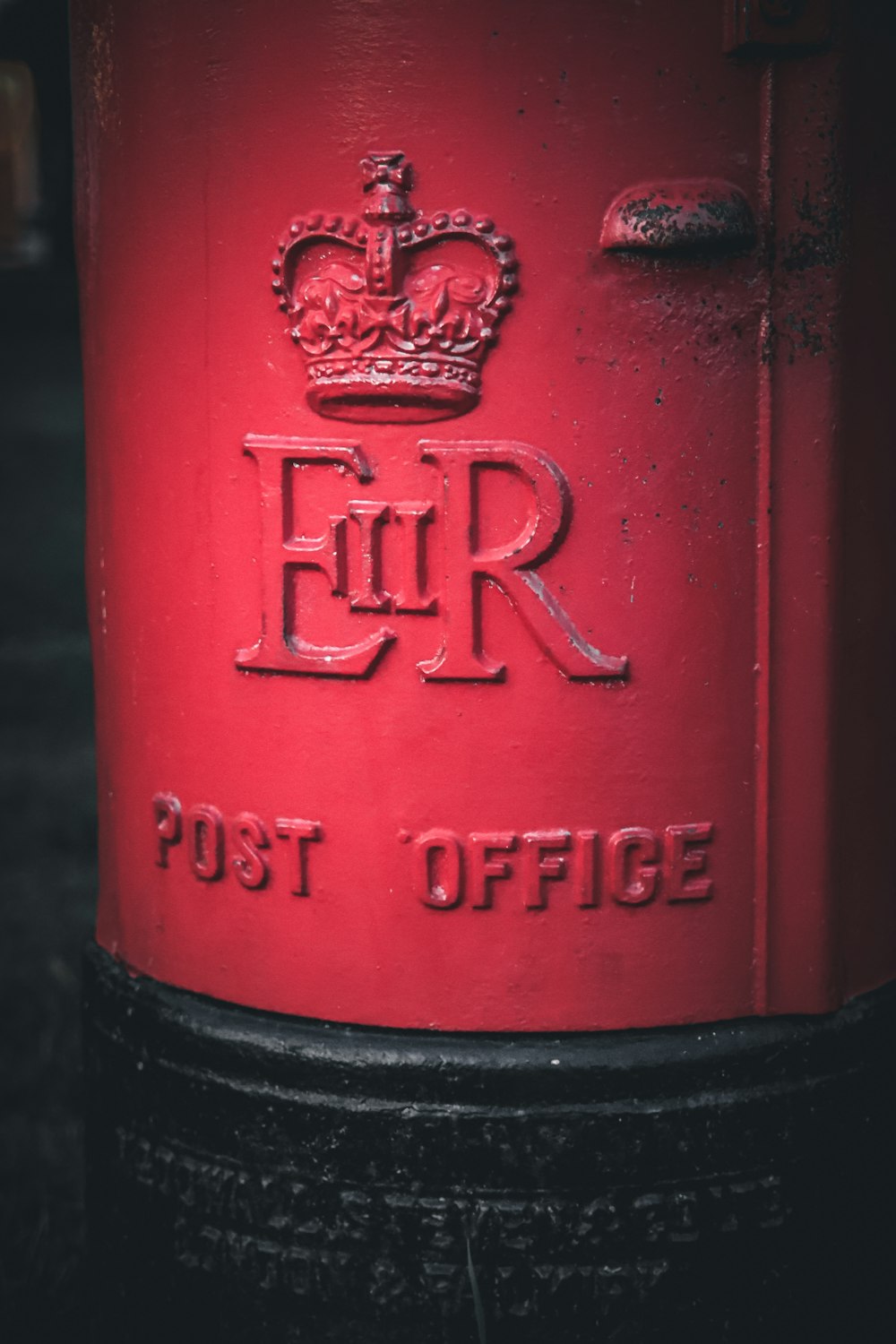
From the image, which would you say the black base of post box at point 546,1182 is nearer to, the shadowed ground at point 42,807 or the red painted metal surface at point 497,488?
the red painted metal surface at point 497,488

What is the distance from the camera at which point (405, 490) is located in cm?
157

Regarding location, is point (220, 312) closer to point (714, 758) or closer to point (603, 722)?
point (603, 722)

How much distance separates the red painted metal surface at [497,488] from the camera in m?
1.52

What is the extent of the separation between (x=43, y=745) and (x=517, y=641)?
410 cm

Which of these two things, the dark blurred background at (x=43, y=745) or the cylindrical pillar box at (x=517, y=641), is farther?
the dark blurred background at (x=43, y=745)

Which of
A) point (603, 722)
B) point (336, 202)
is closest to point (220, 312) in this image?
point (336, 202)

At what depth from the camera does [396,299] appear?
1.55 meters

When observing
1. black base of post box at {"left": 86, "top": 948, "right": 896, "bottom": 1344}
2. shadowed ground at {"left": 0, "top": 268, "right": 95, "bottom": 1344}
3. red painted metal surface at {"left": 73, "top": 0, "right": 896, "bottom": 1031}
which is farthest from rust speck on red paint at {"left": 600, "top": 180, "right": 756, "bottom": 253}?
shadowed ground at {"left": 0, "top": 268, "right": 95, "bottom": 1344}

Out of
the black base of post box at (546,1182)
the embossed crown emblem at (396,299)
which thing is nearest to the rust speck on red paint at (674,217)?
the embossed crown emblem at (396,299)

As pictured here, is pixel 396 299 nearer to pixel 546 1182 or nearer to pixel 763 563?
pixel 763 563

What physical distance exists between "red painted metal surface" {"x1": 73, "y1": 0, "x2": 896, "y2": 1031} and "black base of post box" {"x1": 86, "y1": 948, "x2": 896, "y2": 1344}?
2.2 inches

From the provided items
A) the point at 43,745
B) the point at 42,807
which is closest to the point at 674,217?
the point at 42,807

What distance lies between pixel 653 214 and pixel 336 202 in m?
0.34

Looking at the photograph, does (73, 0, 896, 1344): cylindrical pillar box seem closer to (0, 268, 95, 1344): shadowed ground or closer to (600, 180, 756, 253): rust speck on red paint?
(600, 180, 756, 253): rust speck on red paint
